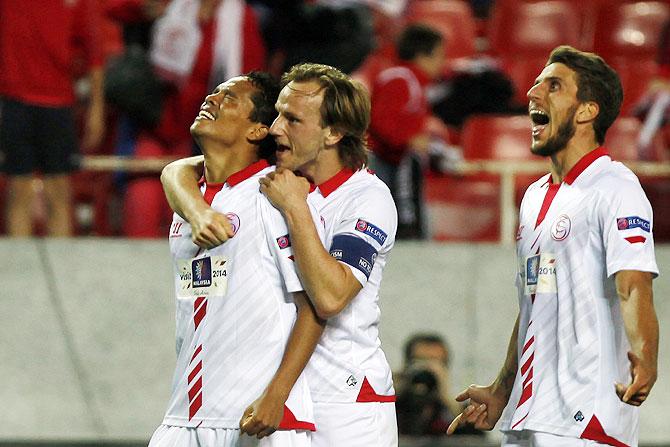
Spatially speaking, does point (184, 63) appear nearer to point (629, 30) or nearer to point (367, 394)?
point (367, 394)

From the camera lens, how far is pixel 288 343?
153 inches

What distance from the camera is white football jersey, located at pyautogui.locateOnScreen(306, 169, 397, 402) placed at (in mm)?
4086

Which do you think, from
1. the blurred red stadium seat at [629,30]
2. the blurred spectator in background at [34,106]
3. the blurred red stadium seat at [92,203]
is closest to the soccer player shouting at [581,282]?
the blurred spectator in background at [34,106]

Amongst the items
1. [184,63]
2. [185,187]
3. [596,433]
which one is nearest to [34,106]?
[184,63]

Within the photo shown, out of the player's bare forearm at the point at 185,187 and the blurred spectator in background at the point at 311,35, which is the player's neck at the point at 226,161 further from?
the blurred spectator in background at the point at 311,35

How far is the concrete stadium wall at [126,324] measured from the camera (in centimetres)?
768

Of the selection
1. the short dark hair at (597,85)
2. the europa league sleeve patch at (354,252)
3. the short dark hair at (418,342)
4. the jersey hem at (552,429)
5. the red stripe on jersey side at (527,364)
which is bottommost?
the short dark hair at (418,342)

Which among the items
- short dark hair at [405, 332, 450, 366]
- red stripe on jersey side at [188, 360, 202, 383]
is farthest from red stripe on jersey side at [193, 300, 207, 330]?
short dark hair at [405, 332, 450, 366]

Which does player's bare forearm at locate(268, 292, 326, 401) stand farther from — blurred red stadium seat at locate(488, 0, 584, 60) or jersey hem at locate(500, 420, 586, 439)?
blurred red stadium seat at locate(488, 0, 584, 60)

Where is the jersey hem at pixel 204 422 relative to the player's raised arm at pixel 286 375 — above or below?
below

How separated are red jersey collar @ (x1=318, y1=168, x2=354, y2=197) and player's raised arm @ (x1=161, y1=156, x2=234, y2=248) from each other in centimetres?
38

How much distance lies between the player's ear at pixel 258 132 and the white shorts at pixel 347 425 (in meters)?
0.83

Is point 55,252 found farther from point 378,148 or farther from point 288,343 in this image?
point 288,343

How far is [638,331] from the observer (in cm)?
379
